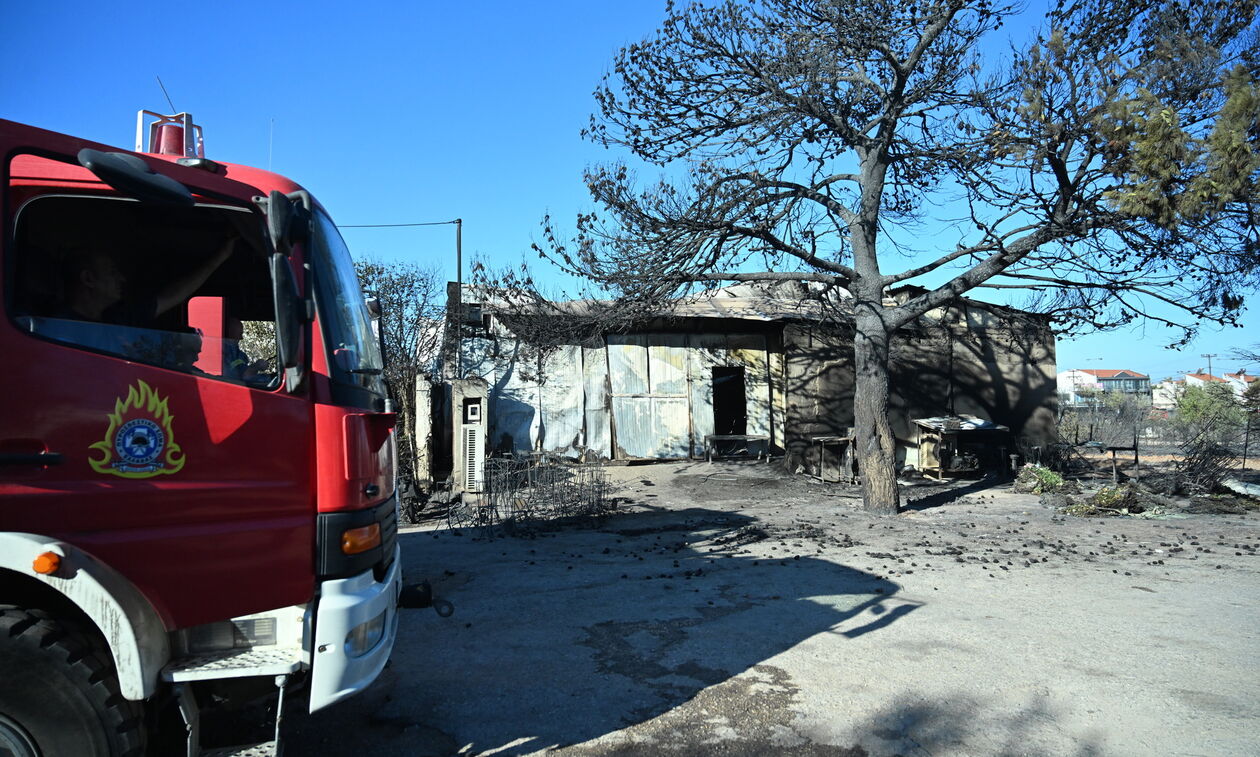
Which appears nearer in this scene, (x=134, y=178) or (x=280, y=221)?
(x=134, y=178)

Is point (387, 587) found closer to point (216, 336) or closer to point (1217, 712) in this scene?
point (216, 336)

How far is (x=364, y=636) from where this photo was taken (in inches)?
125

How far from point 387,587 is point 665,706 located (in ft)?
6.11

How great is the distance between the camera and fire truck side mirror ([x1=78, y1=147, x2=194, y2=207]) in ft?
9.28

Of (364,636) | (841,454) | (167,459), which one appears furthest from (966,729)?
(841,454)

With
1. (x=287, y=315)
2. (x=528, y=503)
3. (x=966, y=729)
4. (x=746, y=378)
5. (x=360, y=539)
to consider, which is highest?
(x=746, y=378)

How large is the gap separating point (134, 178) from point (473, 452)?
10.2m

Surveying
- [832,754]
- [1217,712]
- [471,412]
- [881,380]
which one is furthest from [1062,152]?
[471,412]

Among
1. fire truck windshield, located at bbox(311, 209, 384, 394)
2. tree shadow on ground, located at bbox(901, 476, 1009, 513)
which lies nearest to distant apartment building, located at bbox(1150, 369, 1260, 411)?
tree shadow on ground, located at bbox(901, 476, 1009, 513)

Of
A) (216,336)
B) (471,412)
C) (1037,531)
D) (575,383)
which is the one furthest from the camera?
(575,383)

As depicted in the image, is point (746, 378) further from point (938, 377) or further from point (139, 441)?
point (139, 441)

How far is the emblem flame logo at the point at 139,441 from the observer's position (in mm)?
2805

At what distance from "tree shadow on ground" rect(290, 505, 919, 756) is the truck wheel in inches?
51.3

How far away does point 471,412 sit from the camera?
12.9 metres
